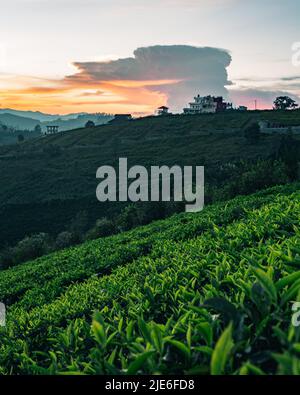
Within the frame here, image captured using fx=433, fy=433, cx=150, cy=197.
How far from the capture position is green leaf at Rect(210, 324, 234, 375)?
6.65 feet

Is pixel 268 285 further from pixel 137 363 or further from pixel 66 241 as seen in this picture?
pixel 66 241

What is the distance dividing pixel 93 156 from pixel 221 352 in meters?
101

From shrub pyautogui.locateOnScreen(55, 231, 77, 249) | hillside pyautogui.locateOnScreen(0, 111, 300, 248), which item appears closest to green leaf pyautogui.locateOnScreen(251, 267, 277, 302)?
shrub pyautogui.locateOnScreen(55, 231, 77, 249)

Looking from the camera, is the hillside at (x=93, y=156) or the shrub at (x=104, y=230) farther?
the hillside at (x=93, y=156)

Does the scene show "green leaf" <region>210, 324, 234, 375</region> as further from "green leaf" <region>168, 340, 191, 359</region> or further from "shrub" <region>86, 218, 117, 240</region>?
"shrub" <region>86, 218, 117, 240</region>

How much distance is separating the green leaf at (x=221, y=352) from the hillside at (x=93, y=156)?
187 ft

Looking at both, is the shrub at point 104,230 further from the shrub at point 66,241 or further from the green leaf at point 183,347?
the green leaf at point 183,347

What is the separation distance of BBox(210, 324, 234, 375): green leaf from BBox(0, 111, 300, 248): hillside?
187 ft

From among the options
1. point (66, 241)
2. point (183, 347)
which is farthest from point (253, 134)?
point (183, 347)

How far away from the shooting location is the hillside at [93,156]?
68188mm

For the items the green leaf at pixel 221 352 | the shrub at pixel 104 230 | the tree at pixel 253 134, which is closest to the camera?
the green leaf at pixel 221 352

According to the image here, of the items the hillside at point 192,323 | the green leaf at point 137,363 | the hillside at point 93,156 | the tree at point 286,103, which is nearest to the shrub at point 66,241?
the hillside at point 192,323

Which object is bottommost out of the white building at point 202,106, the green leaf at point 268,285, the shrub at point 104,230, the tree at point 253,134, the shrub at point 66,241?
the shrub at point 66,241

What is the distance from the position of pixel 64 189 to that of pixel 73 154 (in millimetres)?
28203
